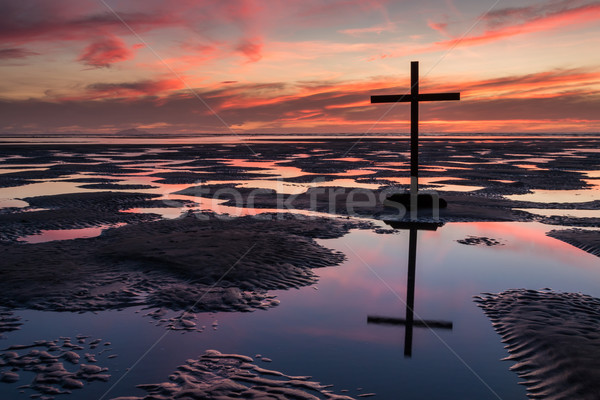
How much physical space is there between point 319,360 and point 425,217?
9831 millimetres

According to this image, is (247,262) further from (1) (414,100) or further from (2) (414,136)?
(1) (414,100)

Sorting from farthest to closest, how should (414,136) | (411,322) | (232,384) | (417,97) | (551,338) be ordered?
(414,136) < (417,97) < (411,322) < (551,338) < (232,384)

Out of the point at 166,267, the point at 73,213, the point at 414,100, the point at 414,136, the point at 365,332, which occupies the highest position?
the point at 414,100

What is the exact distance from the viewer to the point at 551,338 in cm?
563

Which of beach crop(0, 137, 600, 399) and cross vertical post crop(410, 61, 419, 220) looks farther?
cross vertical post crop(410, 61, 419, 220)

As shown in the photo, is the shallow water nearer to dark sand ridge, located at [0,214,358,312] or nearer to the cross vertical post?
dark sand ridge, located at [0,214,358,312]

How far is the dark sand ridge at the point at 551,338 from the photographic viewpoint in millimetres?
4586

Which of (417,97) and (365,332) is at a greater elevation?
(417,97)

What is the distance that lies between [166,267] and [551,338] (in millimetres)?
6712

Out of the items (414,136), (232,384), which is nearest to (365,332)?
(232,384)

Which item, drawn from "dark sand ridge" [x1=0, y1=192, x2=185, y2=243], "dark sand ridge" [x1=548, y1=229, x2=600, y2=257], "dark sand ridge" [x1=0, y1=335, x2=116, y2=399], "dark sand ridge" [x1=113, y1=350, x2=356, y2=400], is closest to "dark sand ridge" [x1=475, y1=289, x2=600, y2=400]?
"dark sand ridge" [x1=113, y1=350, x2=356, y2=400]

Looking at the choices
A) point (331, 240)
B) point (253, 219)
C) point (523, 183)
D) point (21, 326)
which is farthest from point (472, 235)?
point (523, 183)

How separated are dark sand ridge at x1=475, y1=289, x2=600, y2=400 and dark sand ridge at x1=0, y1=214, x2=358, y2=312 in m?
3.41

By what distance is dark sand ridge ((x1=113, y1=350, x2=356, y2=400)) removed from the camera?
4359 mm
